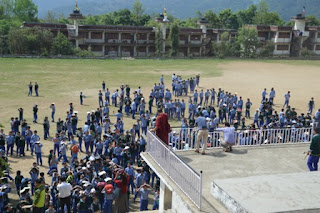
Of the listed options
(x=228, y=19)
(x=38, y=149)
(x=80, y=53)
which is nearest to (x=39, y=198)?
(x=38, y=149)

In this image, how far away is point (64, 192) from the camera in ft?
32.7

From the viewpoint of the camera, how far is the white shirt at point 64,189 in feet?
32.5

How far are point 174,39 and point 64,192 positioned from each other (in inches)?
1935

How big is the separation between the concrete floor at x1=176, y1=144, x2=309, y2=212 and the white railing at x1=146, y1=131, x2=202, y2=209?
622mm

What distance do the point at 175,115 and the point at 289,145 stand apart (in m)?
11.7

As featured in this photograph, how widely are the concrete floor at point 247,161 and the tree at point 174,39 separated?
1854 inches

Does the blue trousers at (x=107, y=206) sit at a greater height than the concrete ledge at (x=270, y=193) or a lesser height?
lesser

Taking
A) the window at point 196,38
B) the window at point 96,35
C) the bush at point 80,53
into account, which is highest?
the window at point 196,38

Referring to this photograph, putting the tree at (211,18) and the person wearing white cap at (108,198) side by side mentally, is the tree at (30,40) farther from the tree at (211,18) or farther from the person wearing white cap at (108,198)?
the person wearing white cap at (108,198)

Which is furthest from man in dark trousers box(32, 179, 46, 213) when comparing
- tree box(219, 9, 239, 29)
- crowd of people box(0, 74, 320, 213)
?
tree box(219, 9, 239, 29)

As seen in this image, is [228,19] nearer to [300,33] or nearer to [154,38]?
[300,33]

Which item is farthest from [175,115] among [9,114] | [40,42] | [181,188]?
[40,42]

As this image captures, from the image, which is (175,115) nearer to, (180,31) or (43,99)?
(43,99)

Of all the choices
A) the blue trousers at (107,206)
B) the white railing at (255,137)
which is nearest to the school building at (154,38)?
the white railing at (255,137)
